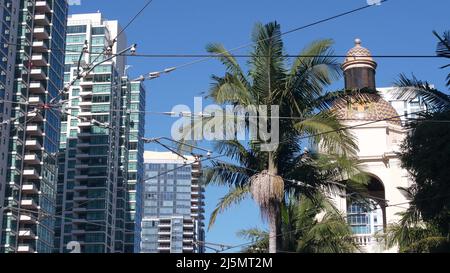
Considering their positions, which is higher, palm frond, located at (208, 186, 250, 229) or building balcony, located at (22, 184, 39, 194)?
building balcony, located at (22, 184, 39, 194)

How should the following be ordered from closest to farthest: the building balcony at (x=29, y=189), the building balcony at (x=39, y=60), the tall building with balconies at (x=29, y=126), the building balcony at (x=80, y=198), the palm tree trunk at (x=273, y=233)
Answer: the palm tree trunk at (x=273, y=233)
the tall building with balconies at (x=29, y=126)
the building balcony at (x=29, y=189)
the building balcony at (x=39, y=60)
the building balcony at (x=80, y=198)

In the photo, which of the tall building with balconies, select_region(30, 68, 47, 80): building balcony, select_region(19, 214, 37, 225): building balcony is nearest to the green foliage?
the tall building with balconies

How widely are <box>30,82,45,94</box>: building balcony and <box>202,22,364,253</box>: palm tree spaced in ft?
284

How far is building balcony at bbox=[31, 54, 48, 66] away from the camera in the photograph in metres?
107

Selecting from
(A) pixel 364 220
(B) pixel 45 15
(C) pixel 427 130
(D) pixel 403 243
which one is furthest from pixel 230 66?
(B) pixel 45 15

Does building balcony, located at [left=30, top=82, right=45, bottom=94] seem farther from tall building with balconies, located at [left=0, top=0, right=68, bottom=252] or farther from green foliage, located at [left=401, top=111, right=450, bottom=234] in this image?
green foliage, located at [left=401, top=111, right=450, bottom=234]

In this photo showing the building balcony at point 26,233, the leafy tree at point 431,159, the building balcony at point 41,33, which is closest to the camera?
the leafy tree at point 431,159

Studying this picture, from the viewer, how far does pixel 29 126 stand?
10338 centimetres

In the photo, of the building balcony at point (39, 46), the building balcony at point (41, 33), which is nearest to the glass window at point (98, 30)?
the building balcony at point (41, 33)

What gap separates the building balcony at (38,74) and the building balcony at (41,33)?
4782 millimetres

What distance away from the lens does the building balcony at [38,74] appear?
105669 mm

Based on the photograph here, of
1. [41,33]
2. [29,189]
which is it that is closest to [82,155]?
[41,33]

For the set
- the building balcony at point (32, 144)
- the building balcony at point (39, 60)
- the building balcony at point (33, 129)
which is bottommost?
the building balcony at point (32, 144)

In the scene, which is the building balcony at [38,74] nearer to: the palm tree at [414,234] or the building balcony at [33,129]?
the building balcony at [33,129]
